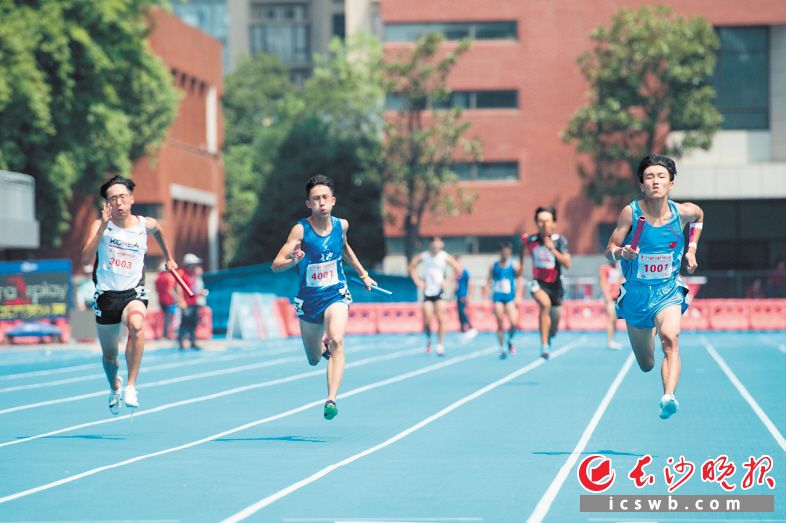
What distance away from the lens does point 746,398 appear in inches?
680

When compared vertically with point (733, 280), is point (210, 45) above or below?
above

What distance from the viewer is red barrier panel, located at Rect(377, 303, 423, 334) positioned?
4319 cm

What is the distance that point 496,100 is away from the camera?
204 feet

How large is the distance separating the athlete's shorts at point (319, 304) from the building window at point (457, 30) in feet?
161

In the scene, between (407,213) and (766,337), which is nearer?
(766,337)

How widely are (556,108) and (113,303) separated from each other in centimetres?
5003

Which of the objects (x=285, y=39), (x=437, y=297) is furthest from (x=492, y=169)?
(x=285, y=39)

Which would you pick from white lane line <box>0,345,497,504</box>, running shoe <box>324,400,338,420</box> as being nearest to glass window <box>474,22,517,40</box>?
white lane line <box>0,345,497,504</box>

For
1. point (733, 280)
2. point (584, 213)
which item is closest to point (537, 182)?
point (584, 213)

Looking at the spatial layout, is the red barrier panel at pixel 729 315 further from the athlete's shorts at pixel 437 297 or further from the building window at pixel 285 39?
the building window at pixel 285 39

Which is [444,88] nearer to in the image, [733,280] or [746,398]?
[733,280]

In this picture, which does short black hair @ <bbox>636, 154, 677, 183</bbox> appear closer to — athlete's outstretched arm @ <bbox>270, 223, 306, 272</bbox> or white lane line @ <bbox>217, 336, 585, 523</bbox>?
athlete's outstretched arm @ <bbox>270, 223, 306, 272</bbox>

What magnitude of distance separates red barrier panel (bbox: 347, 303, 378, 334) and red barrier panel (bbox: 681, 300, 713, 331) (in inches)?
352

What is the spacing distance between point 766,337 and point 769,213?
22.7 metres
